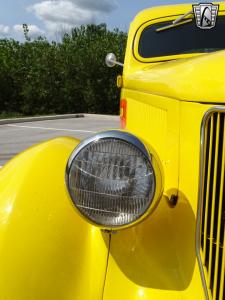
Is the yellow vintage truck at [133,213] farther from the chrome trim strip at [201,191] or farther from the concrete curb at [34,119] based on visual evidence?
the concrete curb at [34,119]

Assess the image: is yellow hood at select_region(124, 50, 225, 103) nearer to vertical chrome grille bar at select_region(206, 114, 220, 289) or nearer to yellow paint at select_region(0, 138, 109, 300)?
vertical chrome grille bar at select_region(206, 114, 220, 289)

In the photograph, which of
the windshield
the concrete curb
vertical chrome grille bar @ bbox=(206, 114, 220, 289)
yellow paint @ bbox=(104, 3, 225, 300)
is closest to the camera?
vertical chrome grille bar @ bbox=(206, 114, 220, 289)

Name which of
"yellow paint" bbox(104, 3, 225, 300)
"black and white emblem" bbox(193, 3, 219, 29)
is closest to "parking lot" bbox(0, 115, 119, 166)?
"black and white emblem" bbox(193, 3, 219, 29)

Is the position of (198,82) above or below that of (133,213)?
above

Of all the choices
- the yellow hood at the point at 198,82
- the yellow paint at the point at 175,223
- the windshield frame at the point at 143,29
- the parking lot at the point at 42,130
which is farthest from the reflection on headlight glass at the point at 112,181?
the parking lot at the point at 42,130

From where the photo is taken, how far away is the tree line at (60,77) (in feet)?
54.4

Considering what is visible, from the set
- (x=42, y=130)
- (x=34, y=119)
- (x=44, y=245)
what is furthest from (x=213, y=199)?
(x=34, y=119)

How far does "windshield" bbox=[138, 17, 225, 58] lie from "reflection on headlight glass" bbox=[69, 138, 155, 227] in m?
1.91

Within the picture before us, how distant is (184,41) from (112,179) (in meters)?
2.07

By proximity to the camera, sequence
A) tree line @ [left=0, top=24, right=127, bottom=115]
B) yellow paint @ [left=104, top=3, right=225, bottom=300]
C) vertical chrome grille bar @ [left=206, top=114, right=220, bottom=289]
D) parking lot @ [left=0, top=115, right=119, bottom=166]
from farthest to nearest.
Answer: tree line @ [left=0, top=24, right=127, bottom=115]
parking lot @ [left=0, top=115, right=119, bottom=166]
yellow paint @ [left=104, top=3, right=225, bottom=300]
vertical chrome grille bar @ [left=206, top=114, right=220, bottom=289]

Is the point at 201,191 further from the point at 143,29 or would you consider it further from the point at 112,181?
the point at 143,29

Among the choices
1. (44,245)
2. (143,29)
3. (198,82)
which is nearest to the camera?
(198,82)

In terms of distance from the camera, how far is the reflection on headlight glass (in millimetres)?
1572

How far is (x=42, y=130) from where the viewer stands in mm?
12242
